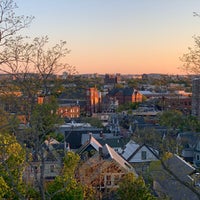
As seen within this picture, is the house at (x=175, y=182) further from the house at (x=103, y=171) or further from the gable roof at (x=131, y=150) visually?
the gable roof at (x=131, y=150)

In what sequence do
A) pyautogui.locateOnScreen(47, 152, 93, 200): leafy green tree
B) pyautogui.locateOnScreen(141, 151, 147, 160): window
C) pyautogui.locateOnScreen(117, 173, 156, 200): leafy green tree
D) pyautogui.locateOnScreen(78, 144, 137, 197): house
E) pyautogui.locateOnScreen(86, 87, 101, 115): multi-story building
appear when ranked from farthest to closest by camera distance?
pyautogui.locateOnScreen(86, 87, 101, 115): multi-story building < pyautogui.locateOnScreen(141, 151, 147, 160): window < pyautogui.locateOnScreen(78, 144, 137, 197): house < pyautogui.locateOnScreen(117, 173, 156, 200): leafy green tree < pyautogui.locateOnScreen(47, 152, 93, 200): leafy green tree

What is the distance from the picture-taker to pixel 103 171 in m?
17.2

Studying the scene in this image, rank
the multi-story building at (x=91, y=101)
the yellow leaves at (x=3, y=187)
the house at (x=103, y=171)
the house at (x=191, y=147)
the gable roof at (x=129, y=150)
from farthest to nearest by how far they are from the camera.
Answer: the multi-story building at (x=91, y=101) < the house at (x=191, y=147) < the gable roof at (x=129, y=150) < the house at (x=103, y=171) < the yellow leaves at (x=3, y=187)

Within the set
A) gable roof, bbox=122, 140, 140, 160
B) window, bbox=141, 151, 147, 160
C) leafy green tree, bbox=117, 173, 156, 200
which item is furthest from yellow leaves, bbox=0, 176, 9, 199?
gable roof, bbox=122, 140, 140, 160

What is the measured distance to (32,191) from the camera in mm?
12562

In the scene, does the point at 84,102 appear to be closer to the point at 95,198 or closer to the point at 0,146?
the point at 95,198

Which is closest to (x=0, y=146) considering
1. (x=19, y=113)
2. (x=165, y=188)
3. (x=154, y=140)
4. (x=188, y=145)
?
(x=19, y=113)

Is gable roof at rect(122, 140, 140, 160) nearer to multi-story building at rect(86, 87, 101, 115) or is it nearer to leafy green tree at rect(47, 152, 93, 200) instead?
leafy green tree at rect(47, 152, 93, 200)

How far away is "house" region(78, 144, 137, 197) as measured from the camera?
1568 centimetres

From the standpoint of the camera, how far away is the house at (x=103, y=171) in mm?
15680

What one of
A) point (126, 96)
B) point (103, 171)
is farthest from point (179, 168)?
point (126, 96)

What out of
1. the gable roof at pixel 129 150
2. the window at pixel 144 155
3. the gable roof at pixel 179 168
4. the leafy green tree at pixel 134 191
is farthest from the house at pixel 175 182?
Answer: the gable roof at pixel 129 150

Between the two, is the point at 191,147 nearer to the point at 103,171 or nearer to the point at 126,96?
the point at 103,171

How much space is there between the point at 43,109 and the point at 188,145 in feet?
63.9
